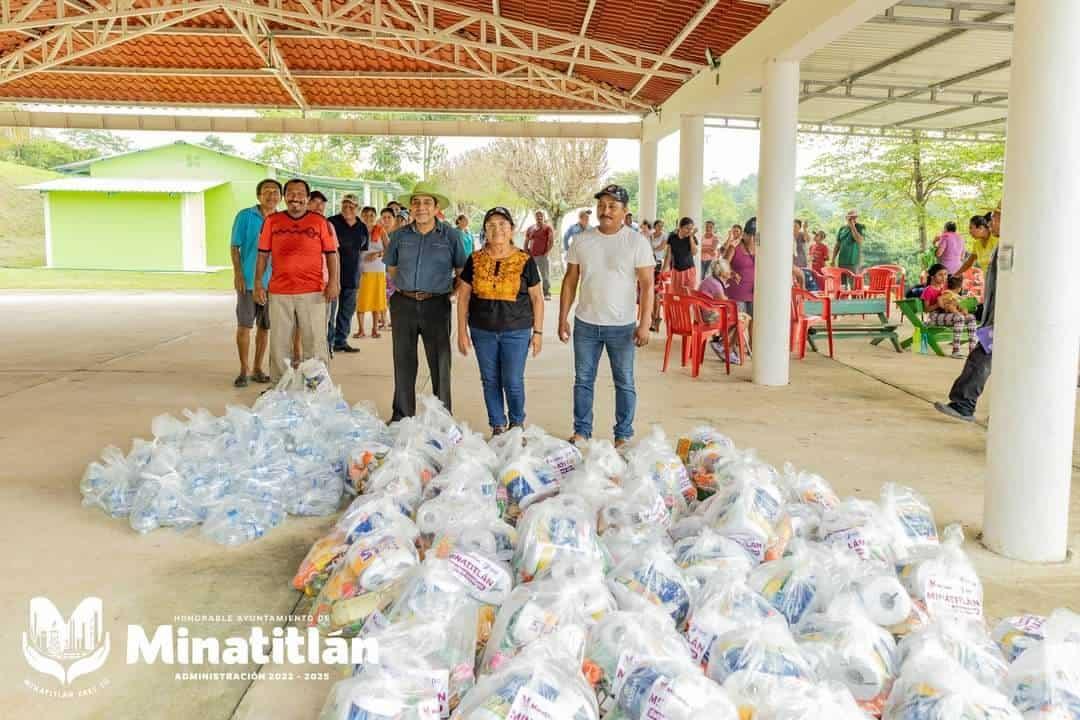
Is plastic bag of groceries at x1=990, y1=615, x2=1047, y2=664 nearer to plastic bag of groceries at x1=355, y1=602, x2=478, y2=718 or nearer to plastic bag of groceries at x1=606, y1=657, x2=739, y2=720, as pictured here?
plastic bag of groceries at x1=606, y1=657, x2=739, y2=720

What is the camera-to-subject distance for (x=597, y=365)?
5.58 metres

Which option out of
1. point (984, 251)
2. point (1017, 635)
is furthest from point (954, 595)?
point (984, 251)

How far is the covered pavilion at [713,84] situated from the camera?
12.8ft

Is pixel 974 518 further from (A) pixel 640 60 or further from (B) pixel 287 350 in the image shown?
(A) pixel 640 60

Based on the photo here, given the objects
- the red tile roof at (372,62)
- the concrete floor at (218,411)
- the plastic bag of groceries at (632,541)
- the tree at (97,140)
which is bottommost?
the concrete floor at (218,411)

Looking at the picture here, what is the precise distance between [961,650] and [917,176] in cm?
2185

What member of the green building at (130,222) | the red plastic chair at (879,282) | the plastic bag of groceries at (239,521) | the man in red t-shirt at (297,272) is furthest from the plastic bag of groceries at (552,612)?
the green building at (130,222)

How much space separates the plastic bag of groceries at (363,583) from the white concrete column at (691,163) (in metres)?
10.6

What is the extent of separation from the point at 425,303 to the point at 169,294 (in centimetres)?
1445

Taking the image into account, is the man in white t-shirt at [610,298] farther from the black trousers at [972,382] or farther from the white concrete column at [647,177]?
the white concrete column at [647,177]

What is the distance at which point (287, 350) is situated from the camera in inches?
263

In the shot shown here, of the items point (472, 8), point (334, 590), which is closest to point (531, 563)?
point (334, 590)

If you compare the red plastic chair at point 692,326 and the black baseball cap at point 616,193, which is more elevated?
the black baseball cap at point 616,193

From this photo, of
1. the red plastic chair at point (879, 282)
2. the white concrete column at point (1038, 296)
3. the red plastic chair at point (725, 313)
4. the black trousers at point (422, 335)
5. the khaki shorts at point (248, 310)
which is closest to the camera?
the white concrete column at point (1038, 296)
